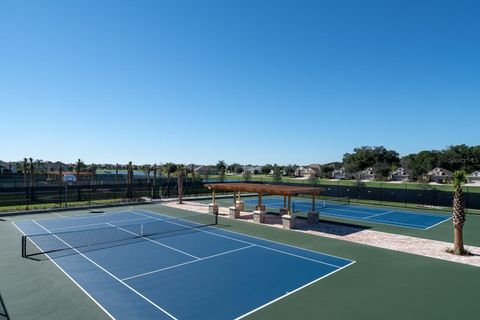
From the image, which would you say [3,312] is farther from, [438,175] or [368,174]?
[368,174]

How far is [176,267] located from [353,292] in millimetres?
7127

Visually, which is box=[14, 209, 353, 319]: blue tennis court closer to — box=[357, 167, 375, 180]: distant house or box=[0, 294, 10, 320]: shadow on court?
box=[0, 294, 10, 320]: shadow on court

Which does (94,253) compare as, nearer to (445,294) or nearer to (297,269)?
(297,269)

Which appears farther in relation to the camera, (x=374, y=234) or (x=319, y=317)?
(x=374, y=234)

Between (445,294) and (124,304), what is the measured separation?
35.4ft

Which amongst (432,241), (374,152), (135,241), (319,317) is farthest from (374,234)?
(374,152)

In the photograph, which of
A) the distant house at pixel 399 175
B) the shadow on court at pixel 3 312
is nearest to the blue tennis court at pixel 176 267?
the shadow on court at pixel 3 312

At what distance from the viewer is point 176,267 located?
13.3 m

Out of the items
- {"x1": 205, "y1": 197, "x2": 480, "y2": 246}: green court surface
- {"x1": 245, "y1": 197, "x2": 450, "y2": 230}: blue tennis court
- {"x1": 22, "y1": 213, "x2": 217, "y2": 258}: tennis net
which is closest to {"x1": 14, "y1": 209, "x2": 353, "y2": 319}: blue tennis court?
{"x1": 22, "y1": 213, "x2": 217, "y2": 258}: tennis net

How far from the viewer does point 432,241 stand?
18922 millimetres

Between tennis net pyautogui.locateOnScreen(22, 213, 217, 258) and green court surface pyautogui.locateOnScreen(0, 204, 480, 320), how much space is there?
1.33 meters

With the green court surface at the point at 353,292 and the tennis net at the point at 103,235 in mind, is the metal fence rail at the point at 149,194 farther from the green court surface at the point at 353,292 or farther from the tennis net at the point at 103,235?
the green court surface at the point at 353,292

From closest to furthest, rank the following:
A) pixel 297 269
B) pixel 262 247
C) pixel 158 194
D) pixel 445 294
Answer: pixel 445 294
pixel 297 269
pixel 262 247
pixel 158 194

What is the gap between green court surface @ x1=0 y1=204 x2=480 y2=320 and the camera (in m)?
9.26
